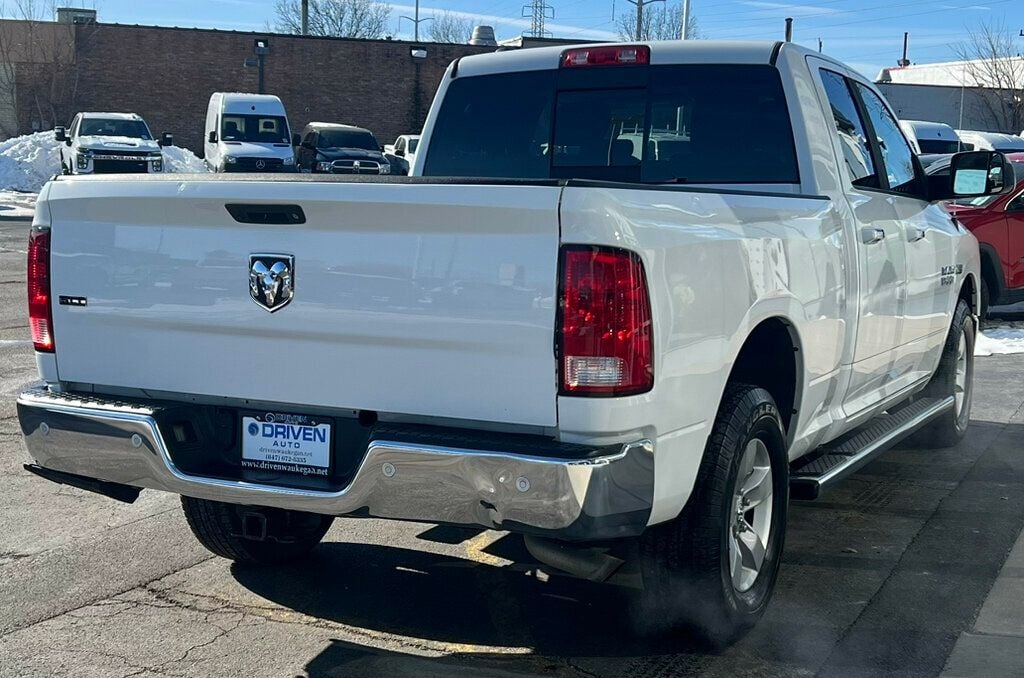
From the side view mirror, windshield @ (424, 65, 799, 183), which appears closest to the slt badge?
windshield @ (424, 65, 799, 183)

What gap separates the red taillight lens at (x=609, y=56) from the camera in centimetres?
548

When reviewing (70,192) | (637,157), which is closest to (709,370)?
(637,157)

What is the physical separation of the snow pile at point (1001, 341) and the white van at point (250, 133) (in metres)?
21.9

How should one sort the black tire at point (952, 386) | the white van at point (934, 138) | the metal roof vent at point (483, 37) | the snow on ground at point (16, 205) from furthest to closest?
1. the metal roof vent at point (483, 37)
2. the white van at point (934, 138)
3. the snow on ground at point (16, 205)
4. the black tire at point (952, 386)

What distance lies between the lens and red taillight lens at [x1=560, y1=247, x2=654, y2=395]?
3361mm

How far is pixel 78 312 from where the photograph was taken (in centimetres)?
408

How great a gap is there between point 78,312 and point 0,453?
3.04m

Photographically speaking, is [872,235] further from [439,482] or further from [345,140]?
[345,140]

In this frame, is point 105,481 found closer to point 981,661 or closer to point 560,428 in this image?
point 560,428

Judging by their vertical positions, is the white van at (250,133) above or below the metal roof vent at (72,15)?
below

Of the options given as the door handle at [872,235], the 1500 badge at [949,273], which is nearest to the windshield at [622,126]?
the door handle at [872,235]

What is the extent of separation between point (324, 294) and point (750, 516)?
68.7 inches

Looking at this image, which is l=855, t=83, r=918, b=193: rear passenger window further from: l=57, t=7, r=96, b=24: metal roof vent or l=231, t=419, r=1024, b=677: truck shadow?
l=57, t=7, r=96, b=24: metal roof vent

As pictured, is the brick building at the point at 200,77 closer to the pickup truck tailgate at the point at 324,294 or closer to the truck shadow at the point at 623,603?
the truck shadow at the point at 623,603
